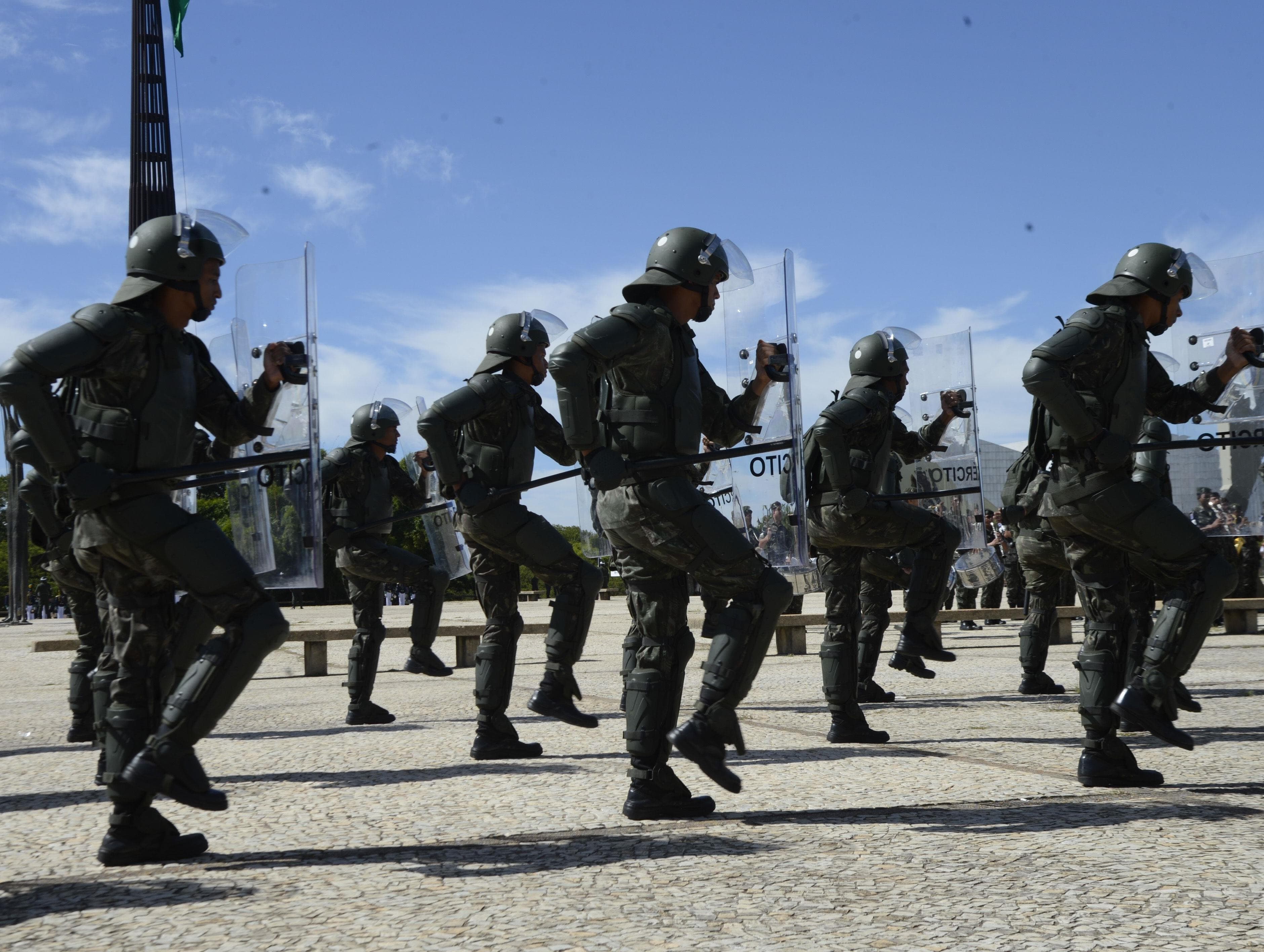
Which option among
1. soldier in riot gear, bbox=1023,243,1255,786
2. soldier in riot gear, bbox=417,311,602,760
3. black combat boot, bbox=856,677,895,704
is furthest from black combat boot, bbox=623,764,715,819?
black combat boot, bbox=856,677,895,704

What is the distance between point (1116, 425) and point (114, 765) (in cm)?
364

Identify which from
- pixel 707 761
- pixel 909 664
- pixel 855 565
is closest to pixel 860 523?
pixel 855 565

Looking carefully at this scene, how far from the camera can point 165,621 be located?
425cm

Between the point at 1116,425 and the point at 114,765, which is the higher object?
the point at 1116,425

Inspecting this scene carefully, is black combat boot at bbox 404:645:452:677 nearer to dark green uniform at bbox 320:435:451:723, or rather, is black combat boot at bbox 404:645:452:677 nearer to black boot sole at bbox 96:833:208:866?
dark green uniform at bbox 320:435:451:723

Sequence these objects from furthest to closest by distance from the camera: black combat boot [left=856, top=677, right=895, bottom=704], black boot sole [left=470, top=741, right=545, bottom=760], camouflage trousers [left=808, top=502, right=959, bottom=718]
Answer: black combat boot [left=856, top=677, right=895, bottom=704], camouflage trousers [left=808, top=502, right=959, bottom=718], black boot sole [left=470, top=741, right=545, bottom=760]

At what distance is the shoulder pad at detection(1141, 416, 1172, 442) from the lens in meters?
8.62

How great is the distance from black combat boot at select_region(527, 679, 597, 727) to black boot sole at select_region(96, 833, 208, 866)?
2518mm

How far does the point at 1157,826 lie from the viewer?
390cm

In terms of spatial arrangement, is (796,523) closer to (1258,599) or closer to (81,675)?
(81,675)

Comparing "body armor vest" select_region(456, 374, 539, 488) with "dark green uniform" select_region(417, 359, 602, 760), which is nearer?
"dark green uniform" select_region(417, 359, 602, 760)

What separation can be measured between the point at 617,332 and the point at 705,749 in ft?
4.52

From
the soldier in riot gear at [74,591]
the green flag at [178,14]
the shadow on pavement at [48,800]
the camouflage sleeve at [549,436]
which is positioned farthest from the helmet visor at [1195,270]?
the green flag at [178,14]

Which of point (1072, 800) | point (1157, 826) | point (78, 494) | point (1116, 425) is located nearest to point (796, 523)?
point (1116, 425)
